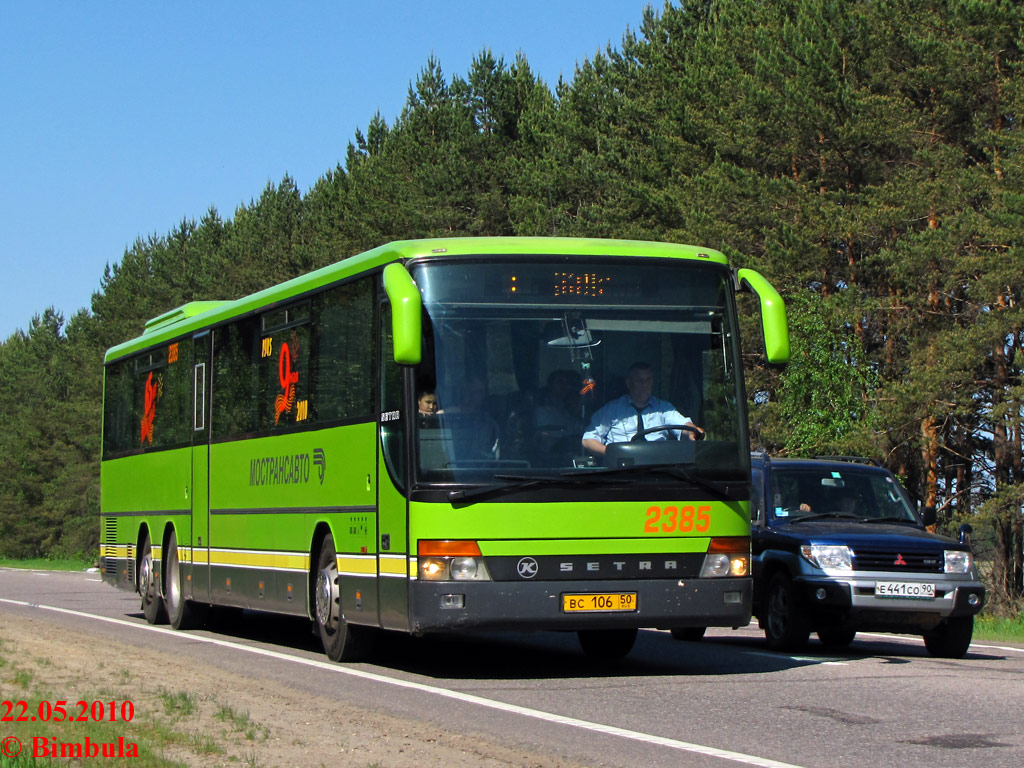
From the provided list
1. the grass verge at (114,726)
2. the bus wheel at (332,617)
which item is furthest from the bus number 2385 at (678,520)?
the grass verge at (114,726)

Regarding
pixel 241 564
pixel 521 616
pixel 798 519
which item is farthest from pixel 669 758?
pixel 241 564

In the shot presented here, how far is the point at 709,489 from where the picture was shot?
40.7 feet

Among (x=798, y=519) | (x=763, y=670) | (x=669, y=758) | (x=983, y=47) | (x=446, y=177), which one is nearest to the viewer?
(x=669, y=758)

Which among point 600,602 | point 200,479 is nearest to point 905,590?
point 600,602

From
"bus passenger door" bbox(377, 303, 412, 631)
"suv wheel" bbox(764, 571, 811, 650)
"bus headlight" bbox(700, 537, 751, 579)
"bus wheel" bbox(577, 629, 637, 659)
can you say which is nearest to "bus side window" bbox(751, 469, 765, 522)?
"suv wheel" bbox(764, 571, 811, 650)

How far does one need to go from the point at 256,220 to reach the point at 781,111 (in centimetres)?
4743

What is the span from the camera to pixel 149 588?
20.3m

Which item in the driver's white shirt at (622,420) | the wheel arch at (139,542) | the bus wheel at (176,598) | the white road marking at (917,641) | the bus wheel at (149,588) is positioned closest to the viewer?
the driver's white shirt at (622,420)

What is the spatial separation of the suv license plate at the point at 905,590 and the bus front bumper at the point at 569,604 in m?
2.58

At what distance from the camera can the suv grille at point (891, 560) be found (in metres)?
14.7

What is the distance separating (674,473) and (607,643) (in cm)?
292

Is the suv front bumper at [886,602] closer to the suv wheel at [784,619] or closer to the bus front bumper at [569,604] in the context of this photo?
the suv wheel at [784,619]

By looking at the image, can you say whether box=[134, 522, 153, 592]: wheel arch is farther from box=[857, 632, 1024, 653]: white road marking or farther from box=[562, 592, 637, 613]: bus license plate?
box=[562, 592, 637, 613]: bus license plate

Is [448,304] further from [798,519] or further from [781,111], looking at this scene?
[781,111]
